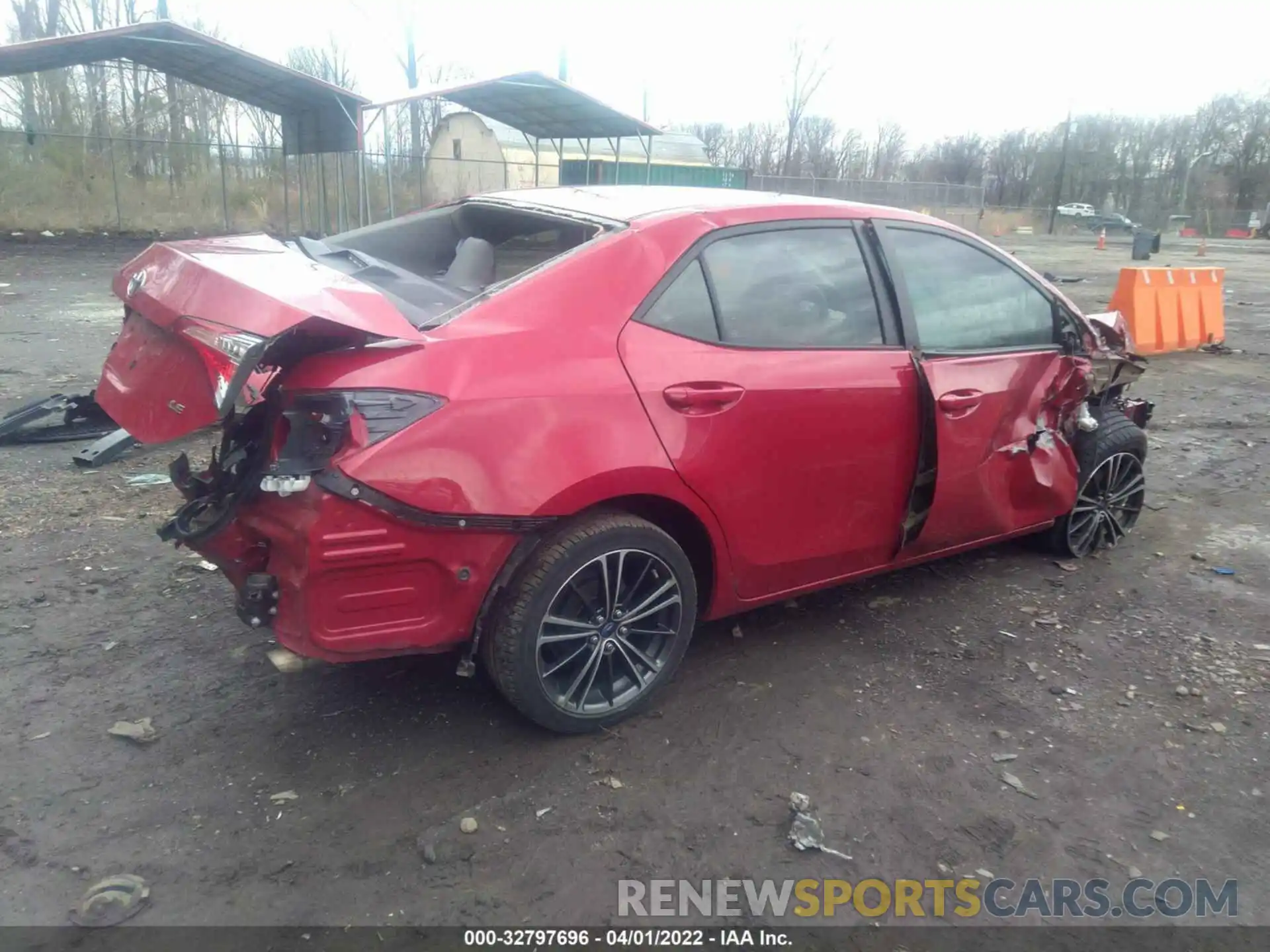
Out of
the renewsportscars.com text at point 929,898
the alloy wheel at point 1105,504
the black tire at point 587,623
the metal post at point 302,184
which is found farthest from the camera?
the metal post at point 302,184

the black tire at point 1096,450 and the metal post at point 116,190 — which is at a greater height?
the metal post at point 116,190

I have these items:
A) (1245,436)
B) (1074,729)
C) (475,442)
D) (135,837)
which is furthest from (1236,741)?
(1245,436)

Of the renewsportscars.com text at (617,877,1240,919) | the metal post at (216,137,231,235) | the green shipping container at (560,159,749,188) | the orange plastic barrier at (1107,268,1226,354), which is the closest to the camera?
the renewsportscars.com text at (617,877,1240,919)

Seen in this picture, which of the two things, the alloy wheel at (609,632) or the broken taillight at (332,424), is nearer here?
the broken taillight at (332,424)

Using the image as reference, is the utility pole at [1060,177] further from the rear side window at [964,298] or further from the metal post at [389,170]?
the rear side window at [964,298]

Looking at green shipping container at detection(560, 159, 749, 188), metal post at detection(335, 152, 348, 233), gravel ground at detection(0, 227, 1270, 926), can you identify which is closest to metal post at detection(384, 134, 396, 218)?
metal post at detection(335, 152, 348, 233)

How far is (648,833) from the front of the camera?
273 cm

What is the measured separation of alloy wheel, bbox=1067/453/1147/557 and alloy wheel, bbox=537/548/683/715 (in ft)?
8.38

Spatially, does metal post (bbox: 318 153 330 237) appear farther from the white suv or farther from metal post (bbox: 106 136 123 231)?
the white suv

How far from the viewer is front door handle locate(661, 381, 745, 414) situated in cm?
308

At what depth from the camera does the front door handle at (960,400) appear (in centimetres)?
376

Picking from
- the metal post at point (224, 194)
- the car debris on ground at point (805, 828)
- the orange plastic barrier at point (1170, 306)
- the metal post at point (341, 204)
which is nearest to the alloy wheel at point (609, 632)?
the car debris on ground at point (805, 828)

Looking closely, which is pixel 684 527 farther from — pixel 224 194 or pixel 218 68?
pixel 224 194

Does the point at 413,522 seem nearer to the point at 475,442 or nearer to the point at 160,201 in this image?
the point at 475,442
